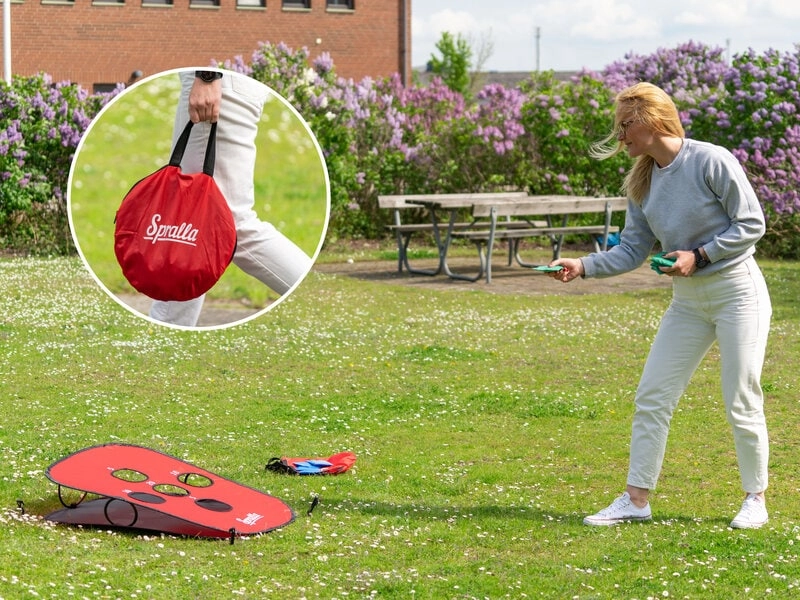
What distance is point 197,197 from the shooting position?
315 centimetres

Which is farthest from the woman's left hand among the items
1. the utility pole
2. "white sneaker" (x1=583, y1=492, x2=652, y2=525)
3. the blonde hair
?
the utility pole

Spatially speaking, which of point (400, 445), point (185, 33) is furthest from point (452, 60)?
point (400, 445)

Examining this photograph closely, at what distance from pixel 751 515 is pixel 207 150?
362cm

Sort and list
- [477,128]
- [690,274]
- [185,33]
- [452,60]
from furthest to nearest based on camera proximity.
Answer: [452,60] < [185,33] < [477,128] < [690,274]

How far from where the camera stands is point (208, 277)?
127 inches

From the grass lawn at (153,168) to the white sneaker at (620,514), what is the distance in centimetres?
253

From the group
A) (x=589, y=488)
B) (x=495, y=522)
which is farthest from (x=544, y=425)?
(x=495, y=522)

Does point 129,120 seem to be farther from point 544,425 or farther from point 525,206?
point 525,206

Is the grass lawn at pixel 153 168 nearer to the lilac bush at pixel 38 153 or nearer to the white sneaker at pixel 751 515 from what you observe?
the white sneaker at pixel 751 515

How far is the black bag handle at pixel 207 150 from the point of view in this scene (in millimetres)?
3207

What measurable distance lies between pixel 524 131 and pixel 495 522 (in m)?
16.2

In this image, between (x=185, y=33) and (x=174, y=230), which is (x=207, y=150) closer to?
(x=174, y=230)

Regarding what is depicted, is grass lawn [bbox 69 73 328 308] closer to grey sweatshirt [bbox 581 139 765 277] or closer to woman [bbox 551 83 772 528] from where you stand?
woman [bbox 551 83 772 528]

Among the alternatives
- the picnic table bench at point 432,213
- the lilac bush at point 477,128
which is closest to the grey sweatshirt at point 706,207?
the picnic table bench at point 432,213
